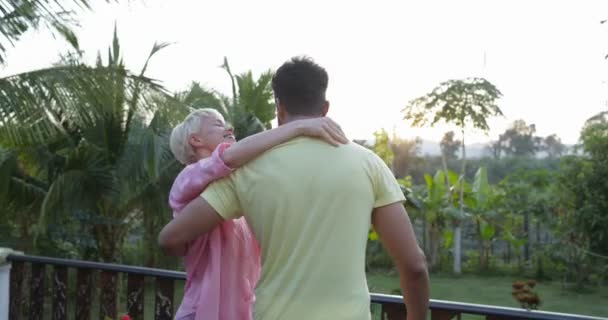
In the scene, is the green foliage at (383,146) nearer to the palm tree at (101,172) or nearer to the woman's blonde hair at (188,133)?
the palm tree at (101,172)

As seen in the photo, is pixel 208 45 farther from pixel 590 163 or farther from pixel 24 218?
pixel 590 163


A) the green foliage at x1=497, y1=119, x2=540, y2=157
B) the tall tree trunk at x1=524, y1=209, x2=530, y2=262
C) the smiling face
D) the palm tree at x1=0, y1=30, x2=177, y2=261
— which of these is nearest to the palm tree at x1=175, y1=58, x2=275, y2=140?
the palm tree at x1=0, y1=30, x2=177, y2=261

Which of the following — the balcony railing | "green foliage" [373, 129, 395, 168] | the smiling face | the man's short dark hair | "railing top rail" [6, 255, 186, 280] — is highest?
"green foliage" [373, 129, 395, 168]

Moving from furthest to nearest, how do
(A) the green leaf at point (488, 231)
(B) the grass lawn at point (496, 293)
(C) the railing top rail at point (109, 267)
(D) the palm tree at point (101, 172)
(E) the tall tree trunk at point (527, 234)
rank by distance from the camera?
(E) the tall tree trunk at point (527, 234) < (A) the green leaf at point (488, 231) < (B) the grass lawn at point (496, 293) < (D) the palm tree at point (101, 172) < (C) the railing top rail at point (109, 267)

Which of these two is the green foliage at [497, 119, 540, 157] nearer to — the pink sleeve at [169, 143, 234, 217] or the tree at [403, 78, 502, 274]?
the tree at [403, 78, 502, 274]

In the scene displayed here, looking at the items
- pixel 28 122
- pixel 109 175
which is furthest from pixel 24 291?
pixel 109 175

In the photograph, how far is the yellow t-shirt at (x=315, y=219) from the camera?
1.49 metres

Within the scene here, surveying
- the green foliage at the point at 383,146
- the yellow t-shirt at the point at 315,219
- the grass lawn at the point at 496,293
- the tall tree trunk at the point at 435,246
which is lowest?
the grass lawn at the point at 496,293

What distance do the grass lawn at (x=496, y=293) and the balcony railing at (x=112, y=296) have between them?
609 cm

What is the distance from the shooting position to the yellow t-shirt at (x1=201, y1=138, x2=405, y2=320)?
4.87 ft

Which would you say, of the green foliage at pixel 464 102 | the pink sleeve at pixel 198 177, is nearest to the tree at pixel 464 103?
the green foliage at pixel 464 102

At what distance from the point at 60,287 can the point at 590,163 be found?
9934 millimetres

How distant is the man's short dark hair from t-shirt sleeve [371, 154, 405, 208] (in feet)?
0.61

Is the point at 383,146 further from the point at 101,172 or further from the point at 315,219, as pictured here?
the point at 315,219
